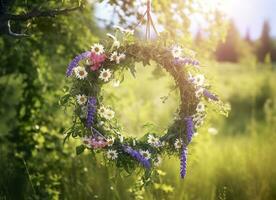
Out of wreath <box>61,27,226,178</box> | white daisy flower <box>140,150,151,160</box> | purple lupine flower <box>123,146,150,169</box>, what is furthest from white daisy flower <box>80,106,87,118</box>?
white daisy flower <box>140,150,151,160</box>

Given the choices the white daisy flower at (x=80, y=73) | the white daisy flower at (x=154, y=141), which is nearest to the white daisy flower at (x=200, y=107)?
the white daisy flower at (x=154, y=141)

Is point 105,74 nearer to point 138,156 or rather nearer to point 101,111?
point 101,111

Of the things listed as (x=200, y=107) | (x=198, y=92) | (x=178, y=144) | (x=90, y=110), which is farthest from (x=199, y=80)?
(x=90, y=110)

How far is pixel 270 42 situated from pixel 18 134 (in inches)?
2462

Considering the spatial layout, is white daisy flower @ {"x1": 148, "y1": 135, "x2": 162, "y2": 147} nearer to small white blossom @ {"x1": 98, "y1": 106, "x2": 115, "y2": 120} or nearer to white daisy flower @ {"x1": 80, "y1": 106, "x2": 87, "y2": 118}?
small white blossom @ {"x1": 98, "y1": 106, "x2": 115, "y2": 120}

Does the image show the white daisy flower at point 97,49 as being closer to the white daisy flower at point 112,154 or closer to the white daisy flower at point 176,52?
the white daisy flower at point 176,52

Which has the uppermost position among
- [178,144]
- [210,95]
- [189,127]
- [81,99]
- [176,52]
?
A: [176,52]

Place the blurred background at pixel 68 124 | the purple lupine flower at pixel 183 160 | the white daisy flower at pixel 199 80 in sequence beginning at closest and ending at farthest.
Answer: the purple lupine flower at pixel 183 160 < the white daisy flower at pixel 199 80 < the blurred background at pixel 68 124

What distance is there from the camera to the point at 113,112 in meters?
4.21

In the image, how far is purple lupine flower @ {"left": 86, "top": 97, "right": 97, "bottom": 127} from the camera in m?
4.12

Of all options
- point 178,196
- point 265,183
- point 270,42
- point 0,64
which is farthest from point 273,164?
point 270,42

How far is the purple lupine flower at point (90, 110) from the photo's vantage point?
412 cm

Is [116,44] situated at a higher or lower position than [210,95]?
higher

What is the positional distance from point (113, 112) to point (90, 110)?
0.57 ft
